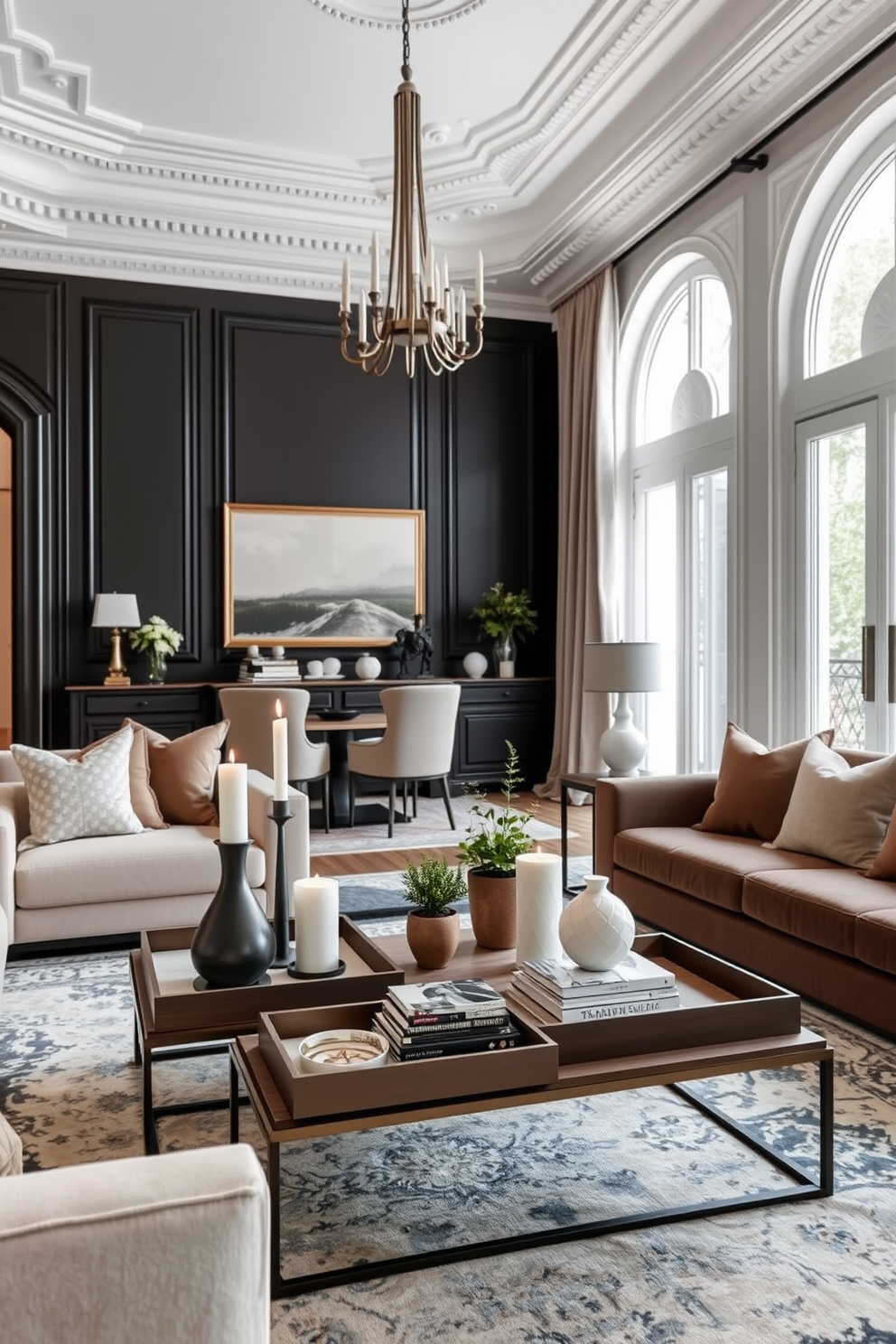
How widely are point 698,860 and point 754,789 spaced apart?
1.49ft

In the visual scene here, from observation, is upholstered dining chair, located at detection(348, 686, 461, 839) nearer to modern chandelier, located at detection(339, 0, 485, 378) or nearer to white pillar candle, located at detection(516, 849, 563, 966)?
modern chandelier, located at detection(339, 0, 485, 378)

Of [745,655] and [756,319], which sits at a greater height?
[756,319]

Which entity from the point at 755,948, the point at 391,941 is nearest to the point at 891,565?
the point at 755,948

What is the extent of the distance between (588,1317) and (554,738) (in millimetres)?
6179

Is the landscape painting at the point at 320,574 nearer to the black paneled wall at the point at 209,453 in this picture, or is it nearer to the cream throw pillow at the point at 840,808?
the black paneled wall at the point at 209,453

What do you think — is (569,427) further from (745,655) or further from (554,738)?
(745,655)

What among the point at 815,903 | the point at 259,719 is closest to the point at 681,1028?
the point at 815,903

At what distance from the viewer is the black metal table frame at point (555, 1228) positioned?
182 cm

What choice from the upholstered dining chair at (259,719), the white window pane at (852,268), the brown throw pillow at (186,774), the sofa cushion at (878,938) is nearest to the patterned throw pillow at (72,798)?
the brown throw pillow at (186,774)

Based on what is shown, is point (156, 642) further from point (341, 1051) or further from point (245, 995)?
point (341, 1051)

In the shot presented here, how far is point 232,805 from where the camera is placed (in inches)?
87.7

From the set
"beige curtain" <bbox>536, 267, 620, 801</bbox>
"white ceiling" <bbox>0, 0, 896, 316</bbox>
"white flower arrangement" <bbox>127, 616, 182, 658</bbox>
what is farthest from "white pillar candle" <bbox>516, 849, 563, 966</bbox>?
"white flower arrangement" <bbox>127, 616, 182, 658</bbox>

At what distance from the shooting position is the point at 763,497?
5.55 metres

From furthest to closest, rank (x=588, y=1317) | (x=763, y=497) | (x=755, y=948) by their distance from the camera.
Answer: (x=763, y=497)
(x=755, y=948)
(x=588, y=1317)
